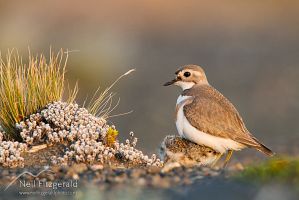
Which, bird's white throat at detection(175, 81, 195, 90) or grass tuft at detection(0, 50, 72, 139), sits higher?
bird's white throat at detection(175, 81, 195, 90)

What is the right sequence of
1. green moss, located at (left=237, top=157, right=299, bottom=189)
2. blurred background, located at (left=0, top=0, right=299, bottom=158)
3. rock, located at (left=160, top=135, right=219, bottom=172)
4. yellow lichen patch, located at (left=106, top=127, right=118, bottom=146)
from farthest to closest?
blurred background, located at (left=0, top=0, right=299, bottom=158)
rock, located at (left=160, top=135, right=219, bottom=172)
yellow lichen patch, located at (left=106, top=127, right=118, bottom=146)
green moss, located at (left=237, top=157, right=299, bottom=189)

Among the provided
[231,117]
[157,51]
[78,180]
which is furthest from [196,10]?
[78,180]

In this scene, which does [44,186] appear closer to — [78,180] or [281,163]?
[78,180]

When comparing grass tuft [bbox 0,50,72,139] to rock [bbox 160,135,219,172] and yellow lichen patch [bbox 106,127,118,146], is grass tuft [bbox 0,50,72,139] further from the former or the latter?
rock [bbox 160,135,219,172]

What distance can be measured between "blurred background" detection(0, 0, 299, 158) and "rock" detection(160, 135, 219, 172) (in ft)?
12.3

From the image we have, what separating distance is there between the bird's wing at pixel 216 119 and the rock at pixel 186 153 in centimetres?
30

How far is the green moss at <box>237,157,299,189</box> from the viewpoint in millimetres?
6824

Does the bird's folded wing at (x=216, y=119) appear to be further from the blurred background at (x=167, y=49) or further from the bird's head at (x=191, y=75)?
the blurred background at (x=167, y=49)

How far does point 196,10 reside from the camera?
109 feet

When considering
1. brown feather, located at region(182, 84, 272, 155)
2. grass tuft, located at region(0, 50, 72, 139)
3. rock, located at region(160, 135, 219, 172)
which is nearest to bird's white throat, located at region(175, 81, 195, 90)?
brown feather, located at region(182, 84, 272, 155)

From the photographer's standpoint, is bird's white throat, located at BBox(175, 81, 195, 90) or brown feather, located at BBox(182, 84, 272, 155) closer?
brown feather, located at BBox(182, 84, 272, 155)

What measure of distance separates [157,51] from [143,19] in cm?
482

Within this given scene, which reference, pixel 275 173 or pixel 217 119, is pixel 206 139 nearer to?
pixel 217 119

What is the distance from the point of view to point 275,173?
275 inches
